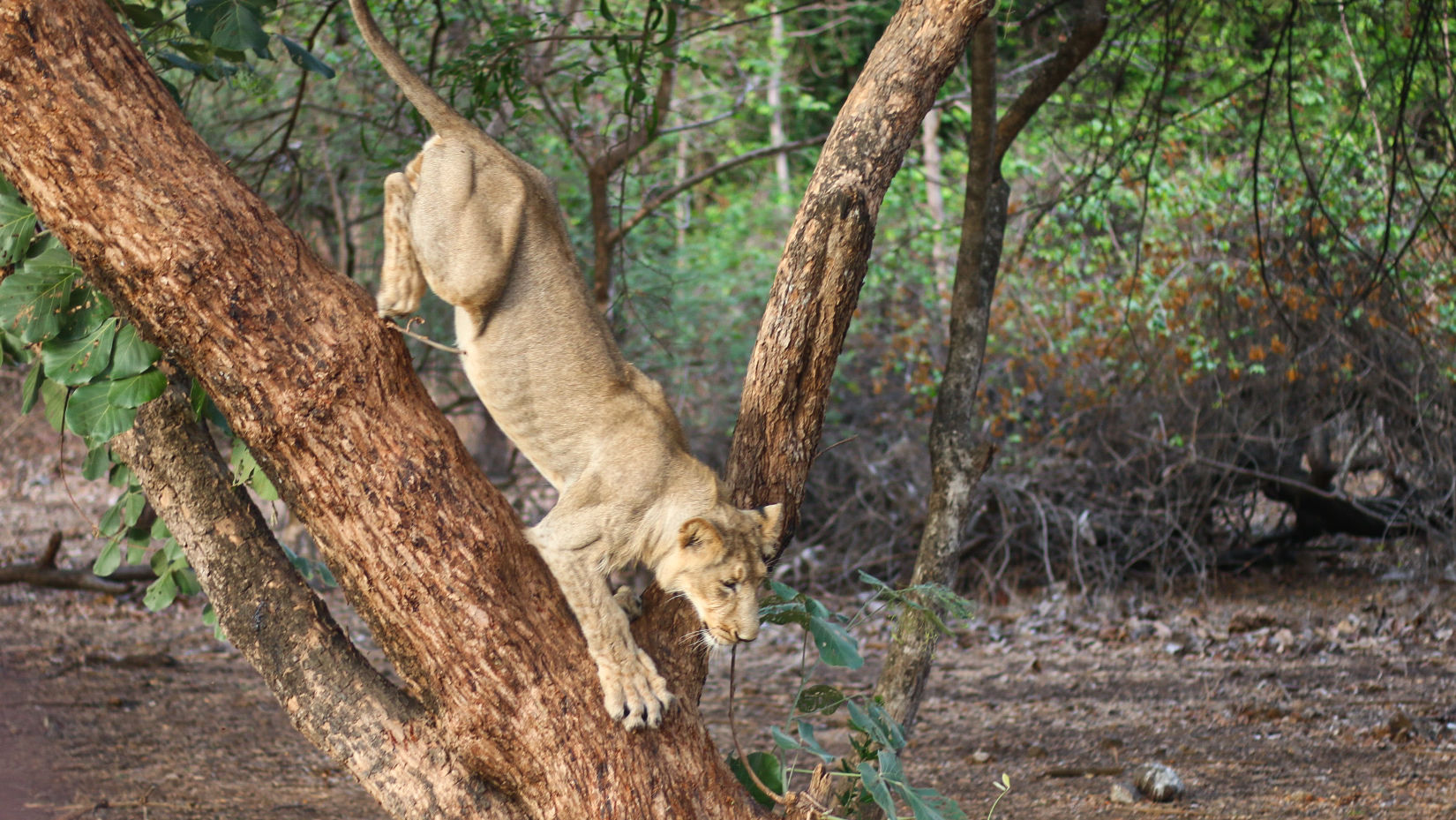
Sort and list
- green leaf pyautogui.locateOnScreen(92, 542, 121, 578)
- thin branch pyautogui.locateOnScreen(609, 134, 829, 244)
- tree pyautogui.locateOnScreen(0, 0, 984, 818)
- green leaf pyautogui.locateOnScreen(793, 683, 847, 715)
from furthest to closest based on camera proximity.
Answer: thin branch pyautogui.locateOnScreen(609, 134, 829, 244), green leaf pyautogui.locateOnScreen(92, 542, 121, 578), green leaf pyautogui.locateOnScreen(793, 683, 847, 715), tree pyautogui.locateOnScreen(0, 0, 984, 818)

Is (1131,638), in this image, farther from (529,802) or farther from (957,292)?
(529,802)

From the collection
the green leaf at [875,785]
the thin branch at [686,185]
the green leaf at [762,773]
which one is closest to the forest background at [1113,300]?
the thin branch at [686,185]

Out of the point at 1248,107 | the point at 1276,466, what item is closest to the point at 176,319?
the point at 1276,466

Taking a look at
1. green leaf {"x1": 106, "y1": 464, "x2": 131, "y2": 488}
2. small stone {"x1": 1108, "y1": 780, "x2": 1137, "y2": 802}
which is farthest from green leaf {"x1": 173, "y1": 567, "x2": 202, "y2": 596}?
small stone {"x1": 1108, "y1": 780, "x2": 1137, "y2": 802}

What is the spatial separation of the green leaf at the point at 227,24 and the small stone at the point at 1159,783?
3.75m

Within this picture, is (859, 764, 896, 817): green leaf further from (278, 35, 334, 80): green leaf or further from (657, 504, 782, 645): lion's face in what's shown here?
(278, 35, 334, 80): green leaf

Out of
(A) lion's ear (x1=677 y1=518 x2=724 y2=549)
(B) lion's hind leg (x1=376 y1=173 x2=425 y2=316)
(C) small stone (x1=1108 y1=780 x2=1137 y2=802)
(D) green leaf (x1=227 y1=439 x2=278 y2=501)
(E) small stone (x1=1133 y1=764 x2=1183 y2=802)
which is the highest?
(B) lion's hind leg (x1=376 y1=173 x2=425 y2=316)

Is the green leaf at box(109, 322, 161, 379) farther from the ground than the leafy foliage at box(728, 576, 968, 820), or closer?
farther from the ground

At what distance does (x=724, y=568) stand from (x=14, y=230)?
5.91 feet

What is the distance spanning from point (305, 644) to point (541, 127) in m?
6.31

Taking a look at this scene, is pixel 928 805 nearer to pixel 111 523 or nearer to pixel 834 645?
pixel 834 645

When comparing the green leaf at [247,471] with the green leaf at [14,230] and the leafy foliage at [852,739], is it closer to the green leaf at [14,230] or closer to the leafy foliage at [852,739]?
the green leaf at [14,230]

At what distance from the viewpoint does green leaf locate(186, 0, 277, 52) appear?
3.00m

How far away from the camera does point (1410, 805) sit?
3.97m
